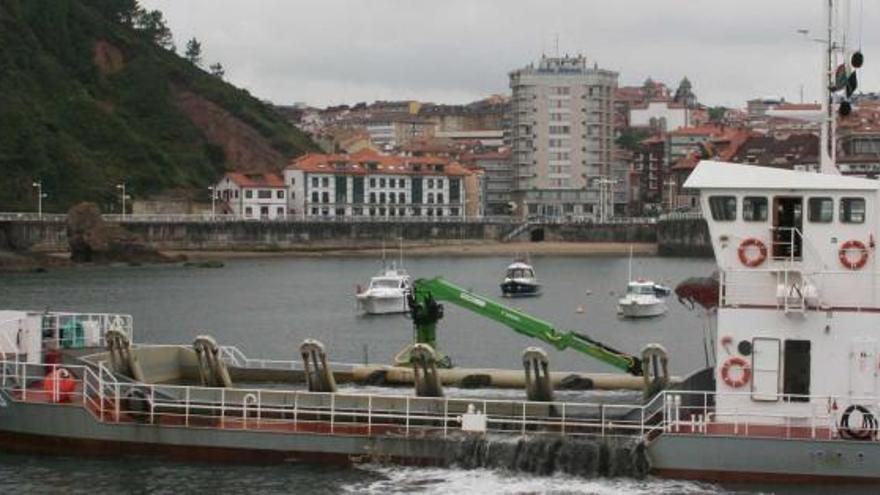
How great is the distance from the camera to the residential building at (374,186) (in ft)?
588

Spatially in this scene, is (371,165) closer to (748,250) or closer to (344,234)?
(344,234)

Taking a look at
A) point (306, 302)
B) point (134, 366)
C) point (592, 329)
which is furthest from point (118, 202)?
point (134, 366)

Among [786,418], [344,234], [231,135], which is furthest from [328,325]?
[231,135]

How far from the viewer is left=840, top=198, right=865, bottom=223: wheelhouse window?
25234 mm

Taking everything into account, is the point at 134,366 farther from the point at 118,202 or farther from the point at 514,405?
the point at 118,202

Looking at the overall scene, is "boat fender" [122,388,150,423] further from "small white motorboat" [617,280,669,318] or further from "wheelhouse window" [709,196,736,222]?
"small white motorboat" [617,280,669,318]

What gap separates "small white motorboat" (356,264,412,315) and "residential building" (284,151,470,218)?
3748 inches

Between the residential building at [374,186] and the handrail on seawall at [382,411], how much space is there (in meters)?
147

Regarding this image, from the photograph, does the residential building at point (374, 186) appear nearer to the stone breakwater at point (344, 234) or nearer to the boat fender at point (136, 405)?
the stone breakwater at point (344, 234)

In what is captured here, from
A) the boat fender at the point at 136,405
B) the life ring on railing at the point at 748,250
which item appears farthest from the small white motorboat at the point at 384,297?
the life ring on railing at the point at 748,250

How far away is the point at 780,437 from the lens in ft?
81.5

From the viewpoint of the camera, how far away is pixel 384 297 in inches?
3118

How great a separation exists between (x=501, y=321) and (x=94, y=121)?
14338 centimetres

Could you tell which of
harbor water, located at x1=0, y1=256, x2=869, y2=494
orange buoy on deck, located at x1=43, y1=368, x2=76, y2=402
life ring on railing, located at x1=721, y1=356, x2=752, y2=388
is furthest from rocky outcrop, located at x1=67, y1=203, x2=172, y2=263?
life ring on railing, located at x1=721, y1=356, x2=752, y2=388
